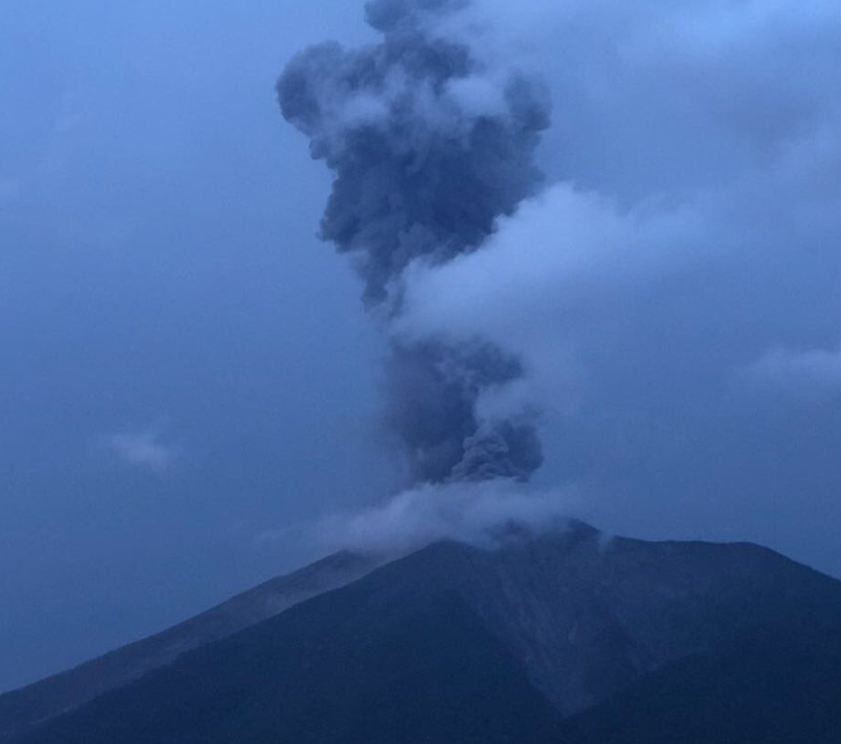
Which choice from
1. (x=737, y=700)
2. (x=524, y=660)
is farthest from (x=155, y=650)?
(x=737, y=700)

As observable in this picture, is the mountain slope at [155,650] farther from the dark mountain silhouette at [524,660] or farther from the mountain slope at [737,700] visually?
Result: the mountain slope at [737,700]

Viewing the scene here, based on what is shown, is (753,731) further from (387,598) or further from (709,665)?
(387,598)

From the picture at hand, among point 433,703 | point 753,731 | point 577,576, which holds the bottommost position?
point 753,731

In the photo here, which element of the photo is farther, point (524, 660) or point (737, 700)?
point (524, 660)

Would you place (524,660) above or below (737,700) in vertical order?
above

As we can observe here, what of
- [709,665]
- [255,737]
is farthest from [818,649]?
[255,737]

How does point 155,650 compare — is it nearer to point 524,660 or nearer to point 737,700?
point 524,660
